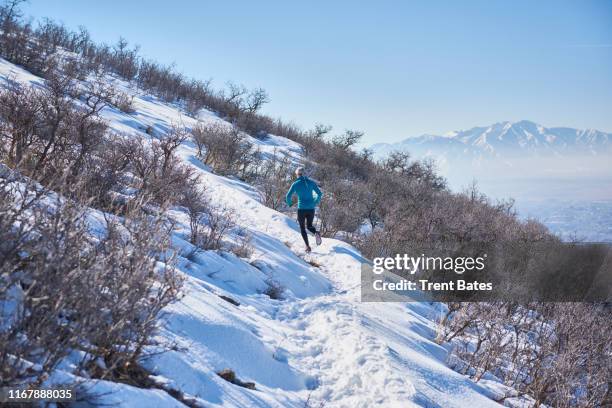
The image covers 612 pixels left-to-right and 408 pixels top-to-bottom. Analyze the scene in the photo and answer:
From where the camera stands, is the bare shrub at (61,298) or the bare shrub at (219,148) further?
the bare shrub at (219,148)

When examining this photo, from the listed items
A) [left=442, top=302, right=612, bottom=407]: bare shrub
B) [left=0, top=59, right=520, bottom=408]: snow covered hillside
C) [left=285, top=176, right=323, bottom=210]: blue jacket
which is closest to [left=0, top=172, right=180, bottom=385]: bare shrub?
[left=0, top=59, right=520, bottom=408]: snow covered hillside

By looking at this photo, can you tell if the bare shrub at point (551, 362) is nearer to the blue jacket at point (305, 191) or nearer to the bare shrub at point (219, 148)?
the blue jacket at point (305, 191)

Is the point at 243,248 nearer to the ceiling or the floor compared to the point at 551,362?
nearer to the floor

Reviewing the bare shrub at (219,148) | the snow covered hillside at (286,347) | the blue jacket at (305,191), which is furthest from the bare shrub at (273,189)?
Result: the snow covered hillside at (286,347)

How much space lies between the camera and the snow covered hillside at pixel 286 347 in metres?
2.73

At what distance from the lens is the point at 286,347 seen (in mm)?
4285

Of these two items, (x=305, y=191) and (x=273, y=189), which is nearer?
(x=305, y=191)

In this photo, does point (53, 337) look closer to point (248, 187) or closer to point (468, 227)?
point (248, 187)

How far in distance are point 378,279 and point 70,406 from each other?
23.2 ft

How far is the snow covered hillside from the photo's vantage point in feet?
8.97

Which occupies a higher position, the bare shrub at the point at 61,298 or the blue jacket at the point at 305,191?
the blue jacket at the point at 305,191

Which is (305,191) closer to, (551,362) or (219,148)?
(551,362)

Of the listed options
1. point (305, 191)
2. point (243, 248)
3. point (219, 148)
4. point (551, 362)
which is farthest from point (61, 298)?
point (219, 148)

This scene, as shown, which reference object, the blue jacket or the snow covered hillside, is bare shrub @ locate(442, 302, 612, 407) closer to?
the snow covered hillside
